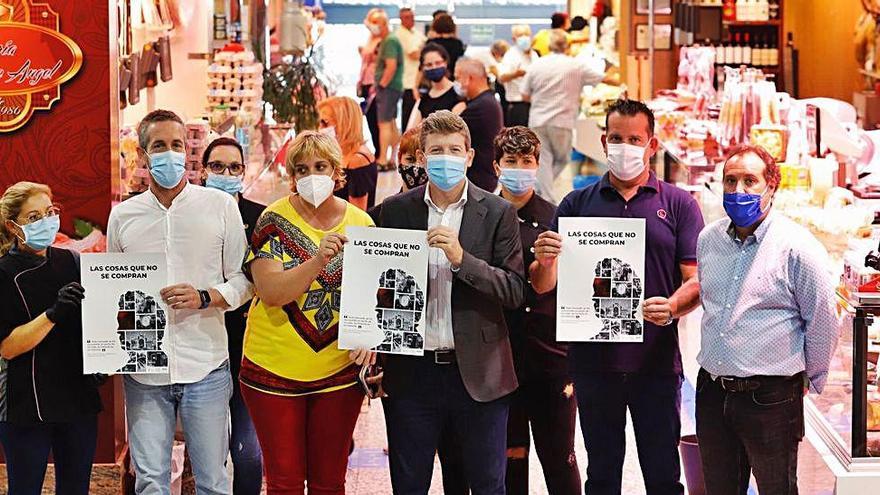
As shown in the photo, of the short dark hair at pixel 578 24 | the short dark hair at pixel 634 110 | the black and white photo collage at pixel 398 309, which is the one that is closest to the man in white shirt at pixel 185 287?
the black and white photo collage at pixel 398 309

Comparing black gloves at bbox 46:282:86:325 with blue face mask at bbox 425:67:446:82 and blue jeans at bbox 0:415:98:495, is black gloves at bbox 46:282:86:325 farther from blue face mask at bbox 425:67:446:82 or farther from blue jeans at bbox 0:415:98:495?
blue face mask at bbox 425:67:446:82

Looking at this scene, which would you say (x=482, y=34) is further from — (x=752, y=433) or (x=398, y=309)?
(x=752, y=433)

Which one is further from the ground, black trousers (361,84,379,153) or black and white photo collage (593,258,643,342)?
black trousers (361,84,379,153)

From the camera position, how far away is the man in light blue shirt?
4320 mm

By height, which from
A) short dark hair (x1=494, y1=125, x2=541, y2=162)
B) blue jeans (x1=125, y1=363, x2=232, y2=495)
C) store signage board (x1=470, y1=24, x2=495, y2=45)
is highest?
store signage board (x1=470, y1=24, x2=495, y2=45)

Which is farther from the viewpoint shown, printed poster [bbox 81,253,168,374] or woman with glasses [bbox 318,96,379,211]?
woman with glasses [bbox 318,96,379,211]

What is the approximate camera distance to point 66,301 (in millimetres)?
4512

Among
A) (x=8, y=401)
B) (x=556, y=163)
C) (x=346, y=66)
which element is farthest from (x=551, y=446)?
(x=346, y=66)

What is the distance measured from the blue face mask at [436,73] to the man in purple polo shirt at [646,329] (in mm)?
4804

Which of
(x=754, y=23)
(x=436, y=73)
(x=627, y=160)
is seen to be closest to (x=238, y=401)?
(x=627, y=160)

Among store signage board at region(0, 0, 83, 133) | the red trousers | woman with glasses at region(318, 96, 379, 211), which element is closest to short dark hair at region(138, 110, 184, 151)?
the red trousers

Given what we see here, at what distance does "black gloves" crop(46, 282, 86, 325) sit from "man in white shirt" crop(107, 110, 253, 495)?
0.22 metres

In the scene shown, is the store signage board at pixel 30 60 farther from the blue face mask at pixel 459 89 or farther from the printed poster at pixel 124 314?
the blue face mask at pixel 459 89

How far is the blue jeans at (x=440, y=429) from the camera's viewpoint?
450 centimetres
